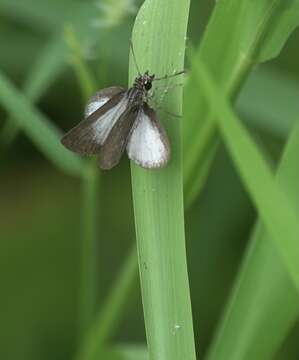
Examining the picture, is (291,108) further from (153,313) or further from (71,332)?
(153,313)

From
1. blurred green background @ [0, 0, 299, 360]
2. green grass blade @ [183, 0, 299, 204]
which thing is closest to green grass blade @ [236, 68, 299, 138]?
blurred green background @ [0, 0, 299, 360]

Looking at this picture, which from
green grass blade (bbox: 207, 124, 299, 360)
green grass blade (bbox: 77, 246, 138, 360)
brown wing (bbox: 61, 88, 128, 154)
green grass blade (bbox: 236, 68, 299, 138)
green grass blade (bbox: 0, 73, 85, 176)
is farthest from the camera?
green grass blade (bbox: 236, 68, 299, 138)

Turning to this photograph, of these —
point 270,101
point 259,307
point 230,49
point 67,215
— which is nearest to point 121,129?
point 230,49

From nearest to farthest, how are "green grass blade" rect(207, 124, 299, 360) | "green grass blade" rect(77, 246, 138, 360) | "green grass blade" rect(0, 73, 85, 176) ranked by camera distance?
"green grass blade" rect(207, 124, 299, 360) < "green grass blade" rect(0, 73, 85, 176) < "green grass blade" rect(77, 246, 138, 360)

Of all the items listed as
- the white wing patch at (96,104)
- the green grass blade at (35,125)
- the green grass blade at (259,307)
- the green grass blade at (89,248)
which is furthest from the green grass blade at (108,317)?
the white wing patch at (96,104)

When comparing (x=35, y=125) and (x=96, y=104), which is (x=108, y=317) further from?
(x=96, y=104)

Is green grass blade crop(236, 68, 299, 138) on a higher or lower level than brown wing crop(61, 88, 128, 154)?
higher

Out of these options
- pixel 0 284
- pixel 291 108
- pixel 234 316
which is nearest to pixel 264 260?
pixel 234 316

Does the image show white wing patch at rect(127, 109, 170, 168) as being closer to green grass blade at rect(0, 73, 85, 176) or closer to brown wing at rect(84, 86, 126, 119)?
brown wing at rect(84, 86, 126, 119)
